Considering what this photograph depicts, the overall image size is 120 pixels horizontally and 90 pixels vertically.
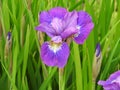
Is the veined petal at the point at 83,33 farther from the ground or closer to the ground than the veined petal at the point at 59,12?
closer to the ground

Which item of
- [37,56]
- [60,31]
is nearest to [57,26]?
[60,31]

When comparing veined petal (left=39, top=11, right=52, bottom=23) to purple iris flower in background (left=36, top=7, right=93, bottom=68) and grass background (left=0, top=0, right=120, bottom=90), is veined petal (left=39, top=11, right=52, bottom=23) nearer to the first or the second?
purple iris flower in background (left=36, top=7, right=93, bottom=68)

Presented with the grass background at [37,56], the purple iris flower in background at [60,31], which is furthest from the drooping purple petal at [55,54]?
the grass background at [37,56]

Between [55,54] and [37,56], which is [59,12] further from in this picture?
[37,56]

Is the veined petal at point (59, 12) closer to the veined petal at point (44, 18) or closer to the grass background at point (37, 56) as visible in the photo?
the veined petal at point (44, 18)

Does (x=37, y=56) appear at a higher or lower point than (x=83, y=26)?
lower
